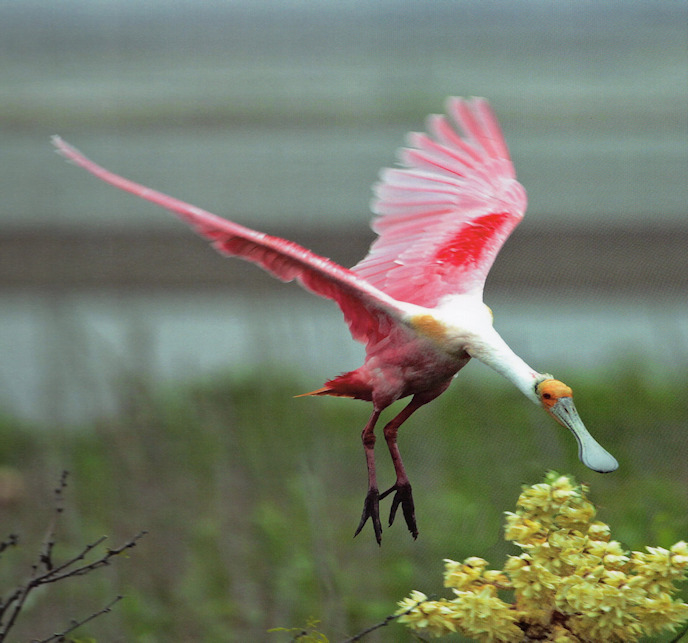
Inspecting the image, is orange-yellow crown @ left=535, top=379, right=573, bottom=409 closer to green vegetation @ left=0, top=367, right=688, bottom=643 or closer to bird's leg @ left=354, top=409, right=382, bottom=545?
bird's leg @ left=354, top=409, right=382, bottom=545

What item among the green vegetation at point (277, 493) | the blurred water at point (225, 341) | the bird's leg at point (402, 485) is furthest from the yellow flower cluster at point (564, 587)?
the blurred water at point (225, 341)

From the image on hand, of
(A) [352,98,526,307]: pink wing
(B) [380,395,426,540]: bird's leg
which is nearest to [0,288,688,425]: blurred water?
(A) [352,98,526,307]: pink wing

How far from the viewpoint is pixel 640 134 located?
225 centimetres

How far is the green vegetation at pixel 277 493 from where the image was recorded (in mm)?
1347

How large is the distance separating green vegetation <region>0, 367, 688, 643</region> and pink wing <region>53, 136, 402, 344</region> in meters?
0.60

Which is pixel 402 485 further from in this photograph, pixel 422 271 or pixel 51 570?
pixel 51 570

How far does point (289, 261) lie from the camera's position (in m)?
0.65

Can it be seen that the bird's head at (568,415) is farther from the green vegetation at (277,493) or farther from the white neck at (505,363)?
the green vegetation at (277,493)

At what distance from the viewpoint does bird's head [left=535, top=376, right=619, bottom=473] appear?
0.59 m

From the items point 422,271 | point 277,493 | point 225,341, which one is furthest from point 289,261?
point 225,341

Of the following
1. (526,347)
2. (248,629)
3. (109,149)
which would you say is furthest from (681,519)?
(109,149)

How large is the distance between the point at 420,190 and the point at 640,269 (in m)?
1.41

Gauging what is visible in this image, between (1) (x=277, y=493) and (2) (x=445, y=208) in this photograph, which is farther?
(1) (x=277, y=493)

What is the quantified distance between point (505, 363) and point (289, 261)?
0.15 meters
